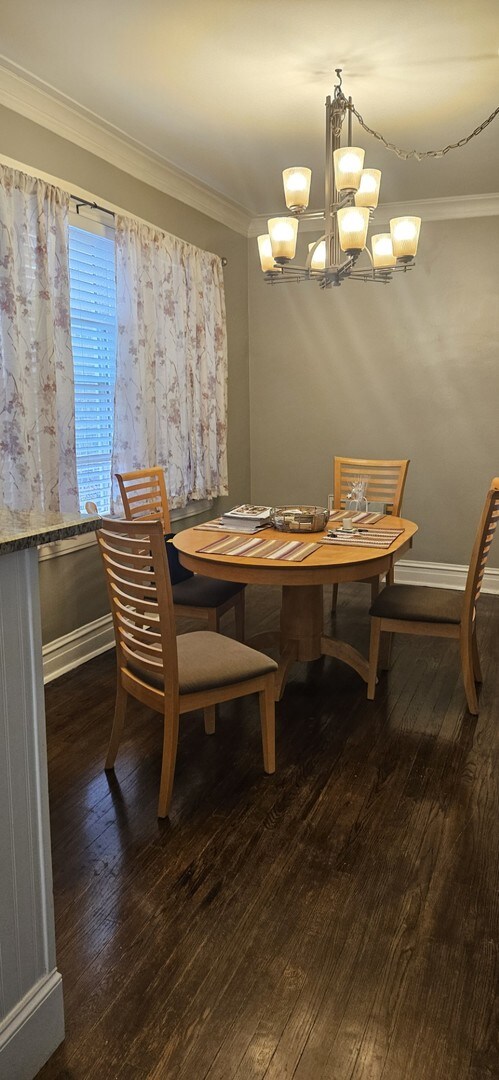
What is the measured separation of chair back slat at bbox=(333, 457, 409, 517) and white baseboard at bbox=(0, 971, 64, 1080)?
3.04 m

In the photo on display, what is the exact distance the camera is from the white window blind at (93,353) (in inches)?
146

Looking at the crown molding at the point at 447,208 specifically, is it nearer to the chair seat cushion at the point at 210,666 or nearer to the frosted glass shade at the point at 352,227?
the frosted glass shade at the point at 352,227

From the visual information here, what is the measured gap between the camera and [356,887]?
2.05 m

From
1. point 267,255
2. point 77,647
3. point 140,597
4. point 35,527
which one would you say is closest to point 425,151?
point 267,255

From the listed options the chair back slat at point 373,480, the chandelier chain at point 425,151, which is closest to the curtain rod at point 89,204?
the chandelier chain at point 425,151

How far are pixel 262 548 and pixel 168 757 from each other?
101cm

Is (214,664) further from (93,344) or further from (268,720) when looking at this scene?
(93,344)

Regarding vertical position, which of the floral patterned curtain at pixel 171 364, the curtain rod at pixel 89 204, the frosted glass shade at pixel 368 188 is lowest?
the floral patterned curtain at pixel 171 364

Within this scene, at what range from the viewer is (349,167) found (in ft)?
9.09

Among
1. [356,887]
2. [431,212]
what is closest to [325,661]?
[356,887]

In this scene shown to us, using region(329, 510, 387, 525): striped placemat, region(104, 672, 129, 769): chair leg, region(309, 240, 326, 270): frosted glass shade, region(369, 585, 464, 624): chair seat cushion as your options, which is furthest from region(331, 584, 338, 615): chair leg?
region(104, 672, 129, 769): chair leg

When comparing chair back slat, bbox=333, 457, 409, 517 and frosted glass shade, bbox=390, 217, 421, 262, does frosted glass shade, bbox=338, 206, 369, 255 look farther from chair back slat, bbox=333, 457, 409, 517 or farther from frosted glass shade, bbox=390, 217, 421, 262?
chair back slat, bbox=333, 457, 409, 517

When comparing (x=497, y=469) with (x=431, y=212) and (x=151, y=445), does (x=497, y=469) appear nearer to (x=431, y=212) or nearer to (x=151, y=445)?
(x=431, y=212)

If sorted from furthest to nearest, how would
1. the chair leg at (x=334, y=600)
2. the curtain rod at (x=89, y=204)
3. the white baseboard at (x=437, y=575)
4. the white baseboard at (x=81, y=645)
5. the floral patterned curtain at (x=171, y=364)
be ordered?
the white baseboard at (x=437, y=575)
the chair leg at (x=334, y=600)
the floral patterned curtain at (x=171, y=364)
the white baseboard at (x=81, y=645)
the curtain rod at (x=89, y=204)
